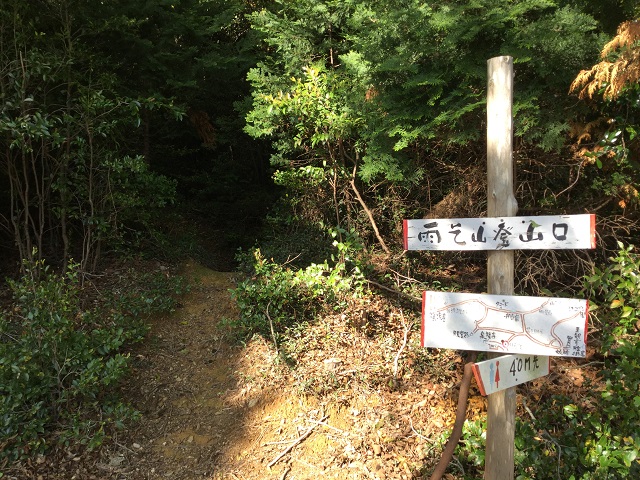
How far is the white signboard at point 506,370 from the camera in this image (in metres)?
2.19

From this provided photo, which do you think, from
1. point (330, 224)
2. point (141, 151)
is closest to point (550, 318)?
point (330, 224)

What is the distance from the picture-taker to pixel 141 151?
24.8 ft

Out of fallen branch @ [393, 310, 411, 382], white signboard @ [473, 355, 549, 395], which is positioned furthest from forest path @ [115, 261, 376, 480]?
white signboard @ [473, 355, 549, 395]

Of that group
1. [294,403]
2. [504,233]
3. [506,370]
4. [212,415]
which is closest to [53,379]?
[212,415]

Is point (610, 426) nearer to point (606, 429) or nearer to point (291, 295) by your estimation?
point (606, 429)

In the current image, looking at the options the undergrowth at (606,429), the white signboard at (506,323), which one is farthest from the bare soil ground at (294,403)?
the white signboard at (506,323)

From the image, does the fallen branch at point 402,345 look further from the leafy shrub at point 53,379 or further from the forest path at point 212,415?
the leafy shrub at point 53,379

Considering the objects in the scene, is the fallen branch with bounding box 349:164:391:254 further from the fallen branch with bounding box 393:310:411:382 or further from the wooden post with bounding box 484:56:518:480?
the wooden post with bounding box 484:56:518:480

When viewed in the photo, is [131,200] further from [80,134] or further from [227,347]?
[227,347]

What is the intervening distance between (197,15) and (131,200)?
10.8ft

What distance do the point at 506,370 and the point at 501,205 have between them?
87 centimetres

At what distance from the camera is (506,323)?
228 cm

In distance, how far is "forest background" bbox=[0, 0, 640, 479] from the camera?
3.71 meters

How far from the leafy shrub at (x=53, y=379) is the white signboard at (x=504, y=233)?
2.95 meters
